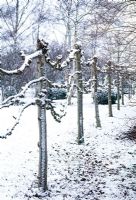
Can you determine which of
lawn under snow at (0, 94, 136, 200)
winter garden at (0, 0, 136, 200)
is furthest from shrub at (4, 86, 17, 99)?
lawn under snow at (0, 94, 136, 200)

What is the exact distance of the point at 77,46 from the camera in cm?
1534

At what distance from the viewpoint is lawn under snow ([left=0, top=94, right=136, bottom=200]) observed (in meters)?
9.46

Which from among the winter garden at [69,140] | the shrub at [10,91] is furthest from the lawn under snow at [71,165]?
the shrub at [10,91]

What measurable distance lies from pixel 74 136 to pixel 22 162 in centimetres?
509

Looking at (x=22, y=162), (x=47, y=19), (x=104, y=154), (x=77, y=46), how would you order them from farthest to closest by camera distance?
1. (x=47, y=19)
2. (x=77, y=46)
3. (x=104, y=154)
4. (x=22, y=162)

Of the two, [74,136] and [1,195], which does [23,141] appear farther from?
[1,195]

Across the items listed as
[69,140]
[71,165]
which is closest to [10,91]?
[69,140]

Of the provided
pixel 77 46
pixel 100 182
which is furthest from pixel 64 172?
pixel 77 46

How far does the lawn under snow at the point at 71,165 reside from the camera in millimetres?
9461

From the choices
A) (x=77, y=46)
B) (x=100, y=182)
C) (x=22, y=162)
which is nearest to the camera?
(x=100, y=182)

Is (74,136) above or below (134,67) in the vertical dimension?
below

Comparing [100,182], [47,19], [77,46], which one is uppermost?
[47,19]

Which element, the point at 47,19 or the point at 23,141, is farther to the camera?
the point at 47,19

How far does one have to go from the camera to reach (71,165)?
38.8 feet
